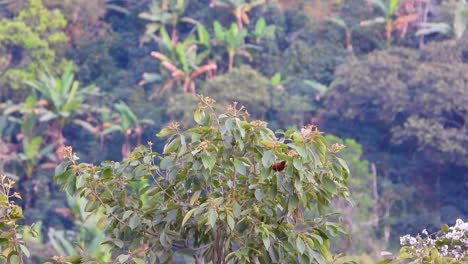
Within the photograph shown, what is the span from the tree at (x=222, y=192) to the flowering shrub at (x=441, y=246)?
0.32 metres

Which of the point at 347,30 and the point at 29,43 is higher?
the point at 29,43

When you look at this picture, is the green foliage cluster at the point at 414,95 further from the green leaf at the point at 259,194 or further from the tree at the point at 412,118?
the green leaf at the point at 259,194

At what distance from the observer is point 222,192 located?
3.90 m

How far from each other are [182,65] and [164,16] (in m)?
2.79

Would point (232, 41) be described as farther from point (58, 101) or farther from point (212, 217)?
point (212, 217)

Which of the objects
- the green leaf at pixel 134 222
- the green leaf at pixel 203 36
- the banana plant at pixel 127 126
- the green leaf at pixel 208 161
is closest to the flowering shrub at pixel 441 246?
the green leaf at pixel 208 161

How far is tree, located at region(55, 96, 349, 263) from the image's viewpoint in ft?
12.1

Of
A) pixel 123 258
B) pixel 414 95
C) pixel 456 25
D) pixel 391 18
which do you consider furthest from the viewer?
pixel 391 18

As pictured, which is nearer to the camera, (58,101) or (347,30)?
(58,101)

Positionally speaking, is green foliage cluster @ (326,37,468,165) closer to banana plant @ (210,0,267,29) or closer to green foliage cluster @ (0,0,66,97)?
banana plant @ (210,0,267,29)

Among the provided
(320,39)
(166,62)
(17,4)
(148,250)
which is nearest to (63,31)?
(17,4)

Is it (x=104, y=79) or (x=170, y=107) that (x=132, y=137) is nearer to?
(x=170, y=107)

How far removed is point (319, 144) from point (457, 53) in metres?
23.6

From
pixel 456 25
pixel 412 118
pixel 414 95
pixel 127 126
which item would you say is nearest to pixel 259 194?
pixel 412 118
